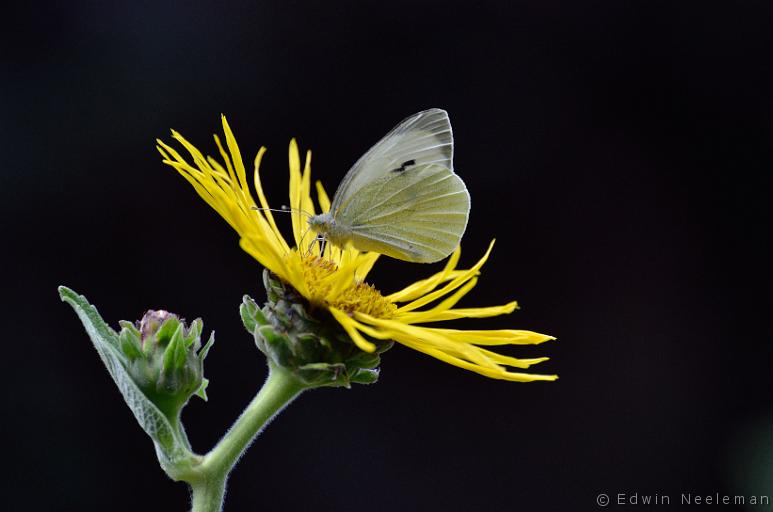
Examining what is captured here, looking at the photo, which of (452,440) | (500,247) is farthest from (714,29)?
(452,440)

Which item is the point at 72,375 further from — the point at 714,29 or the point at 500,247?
the point at 714,29

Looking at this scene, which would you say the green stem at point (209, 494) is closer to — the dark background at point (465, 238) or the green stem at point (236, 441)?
the green stem at point (236, 441)

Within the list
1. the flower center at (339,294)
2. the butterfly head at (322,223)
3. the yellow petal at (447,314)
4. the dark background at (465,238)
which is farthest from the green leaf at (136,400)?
the dark background at (465,238)

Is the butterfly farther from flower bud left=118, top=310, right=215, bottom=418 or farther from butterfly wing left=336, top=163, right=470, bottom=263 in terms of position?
flower bud left=118, top=310, right=215, bottom=418

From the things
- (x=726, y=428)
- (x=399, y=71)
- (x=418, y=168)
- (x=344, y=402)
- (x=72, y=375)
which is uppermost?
(x=399, y=71)

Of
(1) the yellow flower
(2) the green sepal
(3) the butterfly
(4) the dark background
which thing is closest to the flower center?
(1) the yellow flower

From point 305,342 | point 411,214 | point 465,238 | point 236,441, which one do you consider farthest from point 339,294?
point 465,238
